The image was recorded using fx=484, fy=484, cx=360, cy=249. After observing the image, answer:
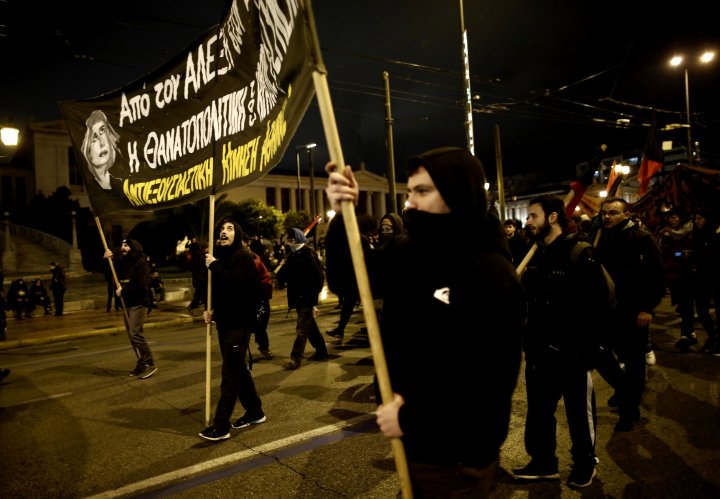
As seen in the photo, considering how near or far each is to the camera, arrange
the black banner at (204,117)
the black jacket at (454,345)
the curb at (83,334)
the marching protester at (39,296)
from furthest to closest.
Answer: the marching protester at (39,296) < the curb at (83,334) < the black banner at (204,117) < the black jacket at (454,345)

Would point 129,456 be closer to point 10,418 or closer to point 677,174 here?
point 10,418

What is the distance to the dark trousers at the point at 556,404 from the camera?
11.1 feet

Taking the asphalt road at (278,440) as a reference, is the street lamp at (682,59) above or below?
above

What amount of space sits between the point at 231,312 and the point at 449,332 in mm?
3323

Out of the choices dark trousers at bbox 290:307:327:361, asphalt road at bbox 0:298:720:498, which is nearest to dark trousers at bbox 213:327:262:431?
asphalt road at bbox 0:298:720:498

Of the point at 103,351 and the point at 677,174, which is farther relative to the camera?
the point at 677,174

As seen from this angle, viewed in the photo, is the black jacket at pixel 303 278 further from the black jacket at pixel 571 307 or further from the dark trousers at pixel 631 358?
the black jacket at pixel 571 307

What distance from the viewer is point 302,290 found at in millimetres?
7344

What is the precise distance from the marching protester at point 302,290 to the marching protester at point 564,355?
4.12 m

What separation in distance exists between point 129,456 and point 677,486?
428 centimetres

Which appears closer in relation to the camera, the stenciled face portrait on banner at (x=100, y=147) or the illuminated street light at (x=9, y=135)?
the stenciled face portrait on banner at (x=100, y=147)

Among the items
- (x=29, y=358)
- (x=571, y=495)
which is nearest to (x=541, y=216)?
(x=571, y=495)

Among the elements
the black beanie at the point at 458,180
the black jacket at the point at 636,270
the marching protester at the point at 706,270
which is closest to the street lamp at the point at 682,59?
the marching protester at the point at 706,270

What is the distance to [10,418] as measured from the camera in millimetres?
5402
